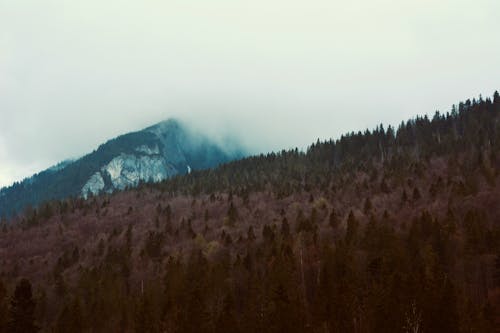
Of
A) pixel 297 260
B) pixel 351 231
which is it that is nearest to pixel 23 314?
pixel 297 260

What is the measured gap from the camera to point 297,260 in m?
113

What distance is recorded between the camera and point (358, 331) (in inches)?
3063

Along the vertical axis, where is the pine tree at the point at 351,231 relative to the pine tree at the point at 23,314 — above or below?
below

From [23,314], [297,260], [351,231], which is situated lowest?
[297,260]

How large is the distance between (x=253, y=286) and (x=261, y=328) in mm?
22715

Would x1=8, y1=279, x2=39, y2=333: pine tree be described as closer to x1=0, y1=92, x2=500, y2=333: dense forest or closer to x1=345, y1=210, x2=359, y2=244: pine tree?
x1=0, y1=92, x2=500, y2=333: dense forest

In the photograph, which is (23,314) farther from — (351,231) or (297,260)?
(351,231)

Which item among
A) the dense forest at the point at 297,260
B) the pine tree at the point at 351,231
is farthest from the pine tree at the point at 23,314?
the pine tree at the point at 351,231

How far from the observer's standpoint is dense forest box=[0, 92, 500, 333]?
73.5 meters

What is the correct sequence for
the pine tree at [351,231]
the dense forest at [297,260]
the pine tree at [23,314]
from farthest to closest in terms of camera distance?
the pine tree at [351,231]
the dense forest at [297,260]
the pine tree at [23,314]

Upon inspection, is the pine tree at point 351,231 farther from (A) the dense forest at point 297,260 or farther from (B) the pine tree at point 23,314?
(B) the pine tree at point 23,314

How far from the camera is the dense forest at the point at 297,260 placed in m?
73.5

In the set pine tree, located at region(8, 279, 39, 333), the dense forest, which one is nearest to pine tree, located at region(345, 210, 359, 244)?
the dense forest

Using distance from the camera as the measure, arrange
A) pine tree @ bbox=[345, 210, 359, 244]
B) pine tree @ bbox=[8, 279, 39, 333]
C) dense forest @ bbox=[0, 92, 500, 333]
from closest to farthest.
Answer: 1. pine tree @ bbox=[8, 279, 39, 333]
2. dense forest @ bbox=[0, 92, 500, 333]
3. pine tree @ bbox=[345, 210, 359, 244]
